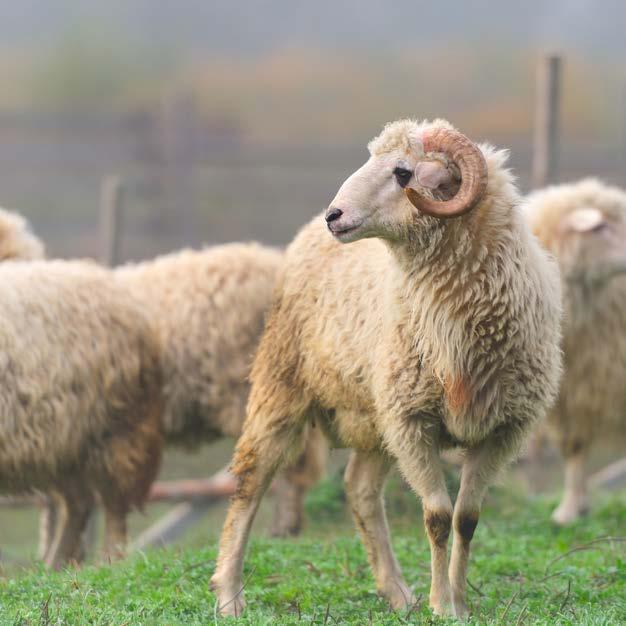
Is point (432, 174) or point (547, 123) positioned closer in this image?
point (432, 174)

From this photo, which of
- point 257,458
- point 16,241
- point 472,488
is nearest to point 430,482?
point 472,488

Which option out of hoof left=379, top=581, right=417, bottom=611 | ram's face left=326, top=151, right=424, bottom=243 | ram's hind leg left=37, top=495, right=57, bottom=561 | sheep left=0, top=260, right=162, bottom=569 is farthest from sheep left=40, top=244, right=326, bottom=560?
ram's face left=326, top=151, right=424, bottom=243

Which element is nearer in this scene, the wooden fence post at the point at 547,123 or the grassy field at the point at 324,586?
the grassy field at the point at 324,586

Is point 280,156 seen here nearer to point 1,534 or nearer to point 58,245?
point 58,245

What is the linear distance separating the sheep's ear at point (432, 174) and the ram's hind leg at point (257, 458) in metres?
1.16

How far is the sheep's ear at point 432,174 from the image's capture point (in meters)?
4.07

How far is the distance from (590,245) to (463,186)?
296 cm

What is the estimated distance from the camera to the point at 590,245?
6738mm

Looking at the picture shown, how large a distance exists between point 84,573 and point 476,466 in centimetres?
163

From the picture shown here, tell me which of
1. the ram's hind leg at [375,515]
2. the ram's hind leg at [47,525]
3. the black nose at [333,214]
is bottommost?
the ram's hind leg at [47,525]

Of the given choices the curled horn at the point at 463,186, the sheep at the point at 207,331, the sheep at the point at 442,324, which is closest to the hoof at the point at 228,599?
the sheep at the point at 442,324

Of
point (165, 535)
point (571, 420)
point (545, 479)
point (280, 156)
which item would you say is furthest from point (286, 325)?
point (280, 156)

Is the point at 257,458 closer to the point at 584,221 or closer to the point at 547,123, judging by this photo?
the point at 584,221

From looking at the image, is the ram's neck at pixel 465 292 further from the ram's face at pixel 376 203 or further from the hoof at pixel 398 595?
the hoof at pixel 398 595
